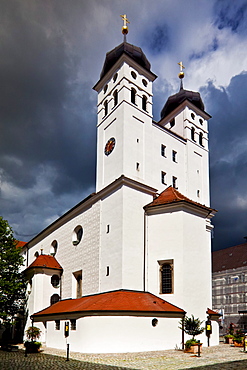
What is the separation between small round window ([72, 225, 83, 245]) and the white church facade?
0.33 feet

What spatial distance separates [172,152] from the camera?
117ft

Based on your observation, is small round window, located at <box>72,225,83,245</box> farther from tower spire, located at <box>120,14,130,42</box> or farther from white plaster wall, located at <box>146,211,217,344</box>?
tower spire, located at <box>120,14,130,42</box>

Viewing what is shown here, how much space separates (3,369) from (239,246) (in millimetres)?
54006

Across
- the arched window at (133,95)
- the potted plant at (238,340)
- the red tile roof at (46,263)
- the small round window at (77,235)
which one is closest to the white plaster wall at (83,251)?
the small round window at (77,235)

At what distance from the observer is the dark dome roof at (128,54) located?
34.8m

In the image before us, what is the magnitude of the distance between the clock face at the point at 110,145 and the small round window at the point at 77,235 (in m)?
8.18

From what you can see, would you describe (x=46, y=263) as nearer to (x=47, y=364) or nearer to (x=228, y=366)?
(x=47, y=364)

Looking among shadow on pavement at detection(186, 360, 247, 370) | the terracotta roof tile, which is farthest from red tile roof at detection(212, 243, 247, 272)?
shadow on pavement at detection(186, 360, 247, 370)

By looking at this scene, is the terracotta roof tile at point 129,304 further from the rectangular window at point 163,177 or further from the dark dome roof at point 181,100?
the dark dome roof at point 181,100

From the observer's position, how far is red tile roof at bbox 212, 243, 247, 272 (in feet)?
198

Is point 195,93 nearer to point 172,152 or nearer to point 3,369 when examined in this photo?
point 172,152

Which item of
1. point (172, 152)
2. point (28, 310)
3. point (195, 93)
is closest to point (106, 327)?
point (28, 310)

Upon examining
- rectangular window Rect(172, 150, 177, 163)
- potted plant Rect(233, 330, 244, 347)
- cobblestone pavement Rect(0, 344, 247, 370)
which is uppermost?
rectangular window Rect(172, 150, 177, 163)

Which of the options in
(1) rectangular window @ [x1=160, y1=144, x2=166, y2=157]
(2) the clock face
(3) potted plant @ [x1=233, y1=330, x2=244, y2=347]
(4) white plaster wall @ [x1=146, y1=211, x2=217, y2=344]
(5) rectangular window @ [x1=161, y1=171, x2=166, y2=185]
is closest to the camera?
(4) white plaster wall @ [x1=146, y1=211, x2=217, y2=344]
